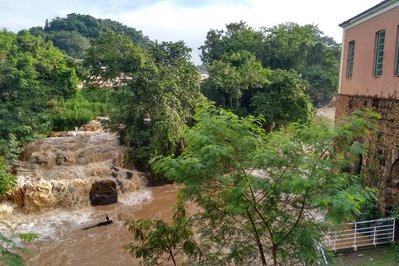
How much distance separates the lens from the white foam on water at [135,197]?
1813cm

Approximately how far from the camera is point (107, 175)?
1941 centimetres

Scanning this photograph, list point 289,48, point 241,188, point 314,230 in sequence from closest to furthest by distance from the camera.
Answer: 1. point 241,188
2. point 314,230
3. point 289,48

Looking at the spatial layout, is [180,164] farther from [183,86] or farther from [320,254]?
[183,86]

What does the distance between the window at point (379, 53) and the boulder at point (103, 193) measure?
12.0 m

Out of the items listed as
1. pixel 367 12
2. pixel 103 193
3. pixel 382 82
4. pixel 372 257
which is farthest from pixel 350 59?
pixel 103 193

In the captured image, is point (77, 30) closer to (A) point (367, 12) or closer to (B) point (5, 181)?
(B) point (5, 181)

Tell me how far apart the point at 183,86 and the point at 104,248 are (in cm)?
1179

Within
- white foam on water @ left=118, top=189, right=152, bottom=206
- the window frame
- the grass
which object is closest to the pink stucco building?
the window frame

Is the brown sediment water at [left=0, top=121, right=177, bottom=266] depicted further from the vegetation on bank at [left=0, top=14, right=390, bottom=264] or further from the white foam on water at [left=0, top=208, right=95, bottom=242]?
the vegetation on bank at [left=0, top=14, right=390, bottom=264]

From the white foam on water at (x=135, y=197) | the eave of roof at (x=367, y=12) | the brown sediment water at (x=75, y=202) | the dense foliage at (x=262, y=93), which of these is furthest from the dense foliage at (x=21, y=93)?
the eave of roof at (x=367, y=12)

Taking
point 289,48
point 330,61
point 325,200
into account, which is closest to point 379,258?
point 325,200

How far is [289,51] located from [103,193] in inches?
1165

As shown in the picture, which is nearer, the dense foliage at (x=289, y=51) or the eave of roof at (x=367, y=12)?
the eave of roof at (x=367, y=12)

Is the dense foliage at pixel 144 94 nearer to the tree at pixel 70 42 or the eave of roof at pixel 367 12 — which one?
the eave of roof at pixel 367 12
